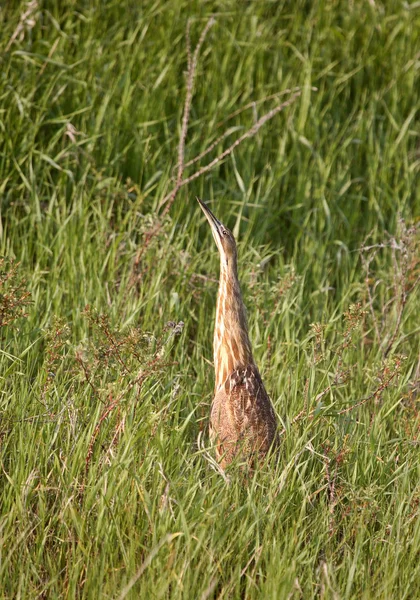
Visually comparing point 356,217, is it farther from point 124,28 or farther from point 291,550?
point 291,550

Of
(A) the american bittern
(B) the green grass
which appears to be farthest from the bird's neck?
(B) the green grass

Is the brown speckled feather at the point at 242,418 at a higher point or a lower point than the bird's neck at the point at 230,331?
lower

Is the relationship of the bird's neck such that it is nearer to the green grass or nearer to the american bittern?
the american bittern

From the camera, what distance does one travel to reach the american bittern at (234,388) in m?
3.75

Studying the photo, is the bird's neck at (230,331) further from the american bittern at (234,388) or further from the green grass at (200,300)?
the green grass at (200,300)

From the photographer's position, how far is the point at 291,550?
3.26 metres

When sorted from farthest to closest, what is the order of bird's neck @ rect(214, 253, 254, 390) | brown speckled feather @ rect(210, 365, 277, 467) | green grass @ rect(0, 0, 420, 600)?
1. bird's neck @ rect(214, 253, 254, 390)
2. brown speckled feather @ rect(210, 365, 277, 467)
3. green grass @ rect(0, 0, 420, 600)

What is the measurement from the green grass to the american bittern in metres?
0.10

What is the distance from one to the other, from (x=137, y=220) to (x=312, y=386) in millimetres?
1562

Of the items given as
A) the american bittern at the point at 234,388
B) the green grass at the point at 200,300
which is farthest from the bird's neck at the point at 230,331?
the green grass at the point at 200,300

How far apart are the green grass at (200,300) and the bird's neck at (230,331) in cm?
21

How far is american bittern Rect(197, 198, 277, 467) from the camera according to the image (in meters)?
3.75

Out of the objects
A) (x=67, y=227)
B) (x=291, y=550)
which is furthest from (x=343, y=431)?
(x=67, y=227)

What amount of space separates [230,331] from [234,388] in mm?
253
